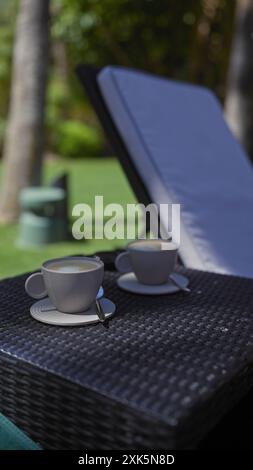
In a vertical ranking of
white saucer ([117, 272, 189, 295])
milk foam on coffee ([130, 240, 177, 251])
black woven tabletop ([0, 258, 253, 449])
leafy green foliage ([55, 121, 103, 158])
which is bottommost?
black woven tabletop ([0, 258, 253, 449])

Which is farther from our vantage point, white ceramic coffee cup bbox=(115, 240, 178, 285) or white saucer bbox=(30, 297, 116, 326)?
white ceramic coffee cup bbox=(115, 240, 178, 285)

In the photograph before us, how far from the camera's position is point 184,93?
8.75ft

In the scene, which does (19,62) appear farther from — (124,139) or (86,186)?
(86,186)

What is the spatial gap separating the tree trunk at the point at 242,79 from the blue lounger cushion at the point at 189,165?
2.90 metres

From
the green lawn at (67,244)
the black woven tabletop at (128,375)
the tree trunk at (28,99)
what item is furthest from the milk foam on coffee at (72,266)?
the tree trunk at (28,99)

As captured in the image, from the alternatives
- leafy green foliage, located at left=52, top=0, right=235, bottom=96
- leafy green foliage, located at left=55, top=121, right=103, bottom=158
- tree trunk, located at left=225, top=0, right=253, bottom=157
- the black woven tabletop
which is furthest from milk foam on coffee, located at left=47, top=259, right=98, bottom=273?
leafy green foliage, located at left=55, top=121, right=103, bottom=158

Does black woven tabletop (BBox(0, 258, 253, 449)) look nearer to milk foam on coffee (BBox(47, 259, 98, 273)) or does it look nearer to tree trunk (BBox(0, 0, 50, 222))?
milk foam on coffee (BBox(47, 259, 98, 273))

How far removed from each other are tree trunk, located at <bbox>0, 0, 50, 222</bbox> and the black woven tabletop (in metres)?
3.86

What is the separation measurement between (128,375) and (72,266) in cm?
35

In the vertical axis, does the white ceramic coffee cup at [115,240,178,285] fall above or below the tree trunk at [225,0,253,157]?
below

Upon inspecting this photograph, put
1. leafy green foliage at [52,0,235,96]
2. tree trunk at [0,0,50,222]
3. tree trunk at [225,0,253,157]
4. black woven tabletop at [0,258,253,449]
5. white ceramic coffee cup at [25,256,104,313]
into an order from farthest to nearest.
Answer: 1. leafy green foliage at [52,0,235,96]
2. tree trunk at [225,0,253,157]
3. tree trunk at [0,0,50,222]
4. white ceramic coffee cup at [25,256,104,313]
5. black woven tabletop at [0,258,253,449]

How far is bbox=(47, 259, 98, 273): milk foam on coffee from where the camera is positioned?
107 cm

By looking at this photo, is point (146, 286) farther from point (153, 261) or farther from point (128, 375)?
point (128, 375)

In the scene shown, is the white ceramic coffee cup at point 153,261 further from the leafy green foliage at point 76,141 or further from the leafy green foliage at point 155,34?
the leafy green foliage at point 76,141
